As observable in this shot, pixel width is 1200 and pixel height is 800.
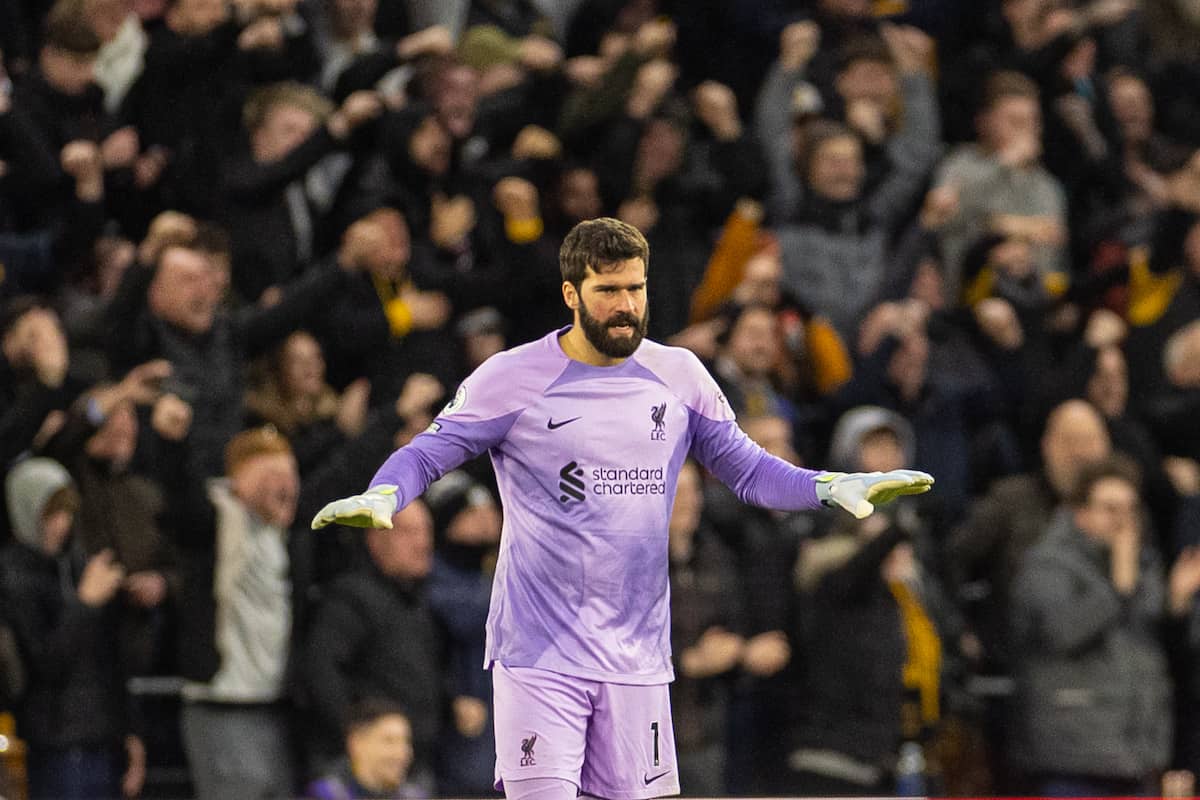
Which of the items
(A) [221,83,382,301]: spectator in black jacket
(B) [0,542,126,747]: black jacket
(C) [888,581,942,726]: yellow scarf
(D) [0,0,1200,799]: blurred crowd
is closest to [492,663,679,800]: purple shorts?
(D) [0,0,1200,799]: blurred crowd

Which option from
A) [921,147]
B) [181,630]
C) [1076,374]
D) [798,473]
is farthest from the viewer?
[921,147]

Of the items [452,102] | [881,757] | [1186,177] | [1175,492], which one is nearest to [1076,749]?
[881,757]

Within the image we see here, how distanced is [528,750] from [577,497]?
68cm

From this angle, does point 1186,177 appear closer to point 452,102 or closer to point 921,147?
point 921,147

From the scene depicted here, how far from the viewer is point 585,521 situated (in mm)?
5504

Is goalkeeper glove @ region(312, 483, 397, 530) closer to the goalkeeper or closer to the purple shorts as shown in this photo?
the goalkeeper

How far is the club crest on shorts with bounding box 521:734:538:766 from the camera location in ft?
17.8

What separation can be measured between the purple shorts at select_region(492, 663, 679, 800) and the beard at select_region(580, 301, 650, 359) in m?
0.87

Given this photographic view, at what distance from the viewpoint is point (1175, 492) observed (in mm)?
9992

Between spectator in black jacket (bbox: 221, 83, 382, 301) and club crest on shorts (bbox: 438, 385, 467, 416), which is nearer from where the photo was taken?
club crest on shorts (bbox: 438, 385, 467, 416)

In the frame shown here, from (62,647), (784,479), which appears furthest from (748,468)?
(62,647)

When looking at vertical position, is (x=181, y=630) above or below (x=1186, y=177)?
below

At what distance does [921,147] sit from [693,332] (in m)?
2.14

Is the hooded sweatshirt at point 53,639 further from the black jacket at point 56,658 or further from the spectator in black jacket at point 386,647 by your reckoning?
the spectator in black jacket at point 386,647
